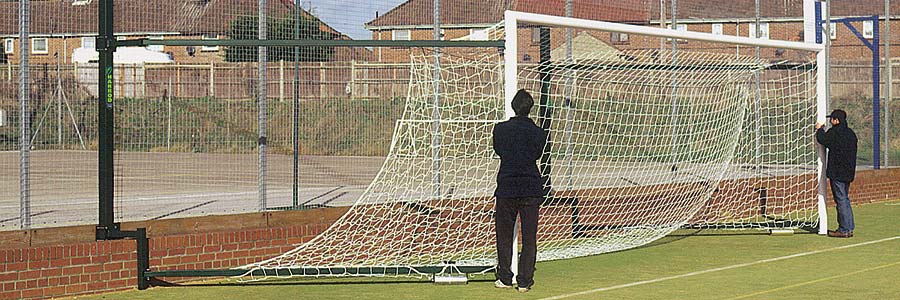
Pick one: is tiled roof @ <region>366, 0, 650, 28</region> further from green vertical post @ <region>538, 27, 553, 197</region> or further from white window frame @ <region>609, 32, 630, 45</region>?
green vertical post @ <region>538, 27, 553, 197</region>

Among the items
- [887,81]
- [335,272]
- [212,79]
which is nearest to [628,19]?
[212,79]

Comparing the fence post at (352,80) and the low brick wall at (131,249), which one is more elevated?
the fence post at (352,80)

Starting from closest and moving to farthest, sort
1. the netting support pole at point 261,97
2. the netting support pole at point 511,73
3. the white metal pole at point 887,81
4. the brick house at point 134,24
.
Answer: the netting support pole at point 511,73 < the brick house at point 134,24 < the netting support pole at point 261,97 < the white metal pole at point 887,81

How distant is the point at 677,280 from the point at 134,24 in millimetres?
5497

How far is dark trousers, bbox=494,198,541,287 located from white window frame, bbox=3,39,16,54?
13.8 ft

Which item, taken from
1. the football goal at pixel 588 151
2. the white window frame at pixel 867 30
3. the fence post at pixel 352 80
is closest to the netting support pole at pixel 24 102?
the football goal at pixel 588 151

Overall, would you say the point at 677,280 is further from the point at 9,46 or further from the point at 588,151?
the point at 9,46

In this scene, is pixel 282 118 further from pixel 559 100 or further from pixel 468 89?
pixel 559 100

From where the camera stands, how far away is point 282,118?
45.8ft

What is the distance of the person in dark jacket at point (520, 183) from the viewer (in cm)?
1138

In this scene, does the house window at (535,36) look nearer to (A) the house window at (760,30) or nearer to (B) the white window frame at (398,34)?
(B) the white window frame at (398,34)

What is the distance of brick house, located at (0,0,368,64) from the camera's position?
472 inches

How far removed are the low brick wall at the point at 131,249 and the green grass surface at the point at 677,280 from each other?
0.61 ft

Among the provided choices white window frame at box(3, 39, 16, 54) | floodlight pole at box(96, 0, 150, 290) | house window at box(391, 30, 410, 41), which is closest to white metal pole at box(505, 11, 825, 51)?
house window at box(391, 30, 410, 41)
